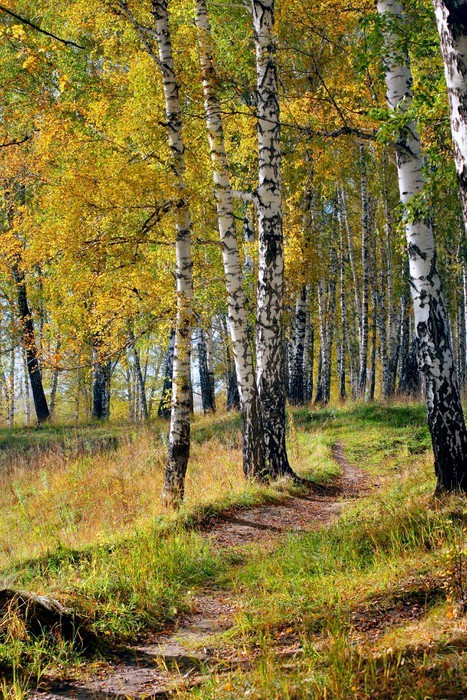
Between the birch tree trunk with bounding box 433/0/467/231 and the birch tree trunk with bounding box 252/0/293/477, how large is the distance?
5.64 metres

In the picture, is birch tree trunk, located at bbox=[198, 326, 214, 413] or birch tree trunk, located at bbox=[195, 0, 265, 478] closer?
birch tree trunk, located at bbox=[195, 0, 265, 478]

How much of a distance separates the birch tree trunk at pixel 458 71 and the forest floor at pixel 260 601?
2.44 meters

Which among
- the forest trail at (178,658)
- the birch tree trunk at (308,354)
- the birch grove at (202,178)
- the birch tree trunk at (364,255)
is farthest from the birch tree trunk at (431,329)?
the birch tree trunk at (308,354)

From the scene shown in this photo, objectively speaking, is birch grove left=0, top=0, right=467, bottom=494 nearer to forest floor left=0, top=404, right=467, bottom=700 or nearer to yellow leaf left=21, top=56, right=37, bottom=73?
yellow leaf left=21, top=56, right=37, bottom=73

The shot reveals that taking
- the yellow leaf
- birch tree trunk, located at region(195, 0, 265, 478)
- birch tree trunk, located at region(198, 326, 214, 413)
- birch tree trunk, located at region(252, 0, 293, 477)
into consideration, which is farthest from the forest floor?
birch tree trunk, located at region(198, 326, 214, 413)

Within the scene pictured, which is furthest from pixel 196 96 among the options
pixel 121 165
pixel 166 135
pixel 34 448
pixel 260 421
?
Result: pixel 34 448

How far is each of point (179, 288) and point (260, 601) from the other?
4.92 metres

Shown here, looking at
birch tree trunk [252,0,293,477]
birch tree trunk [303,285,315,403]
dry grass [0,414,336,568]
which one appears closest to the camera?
dry grass [0,414,336,568]

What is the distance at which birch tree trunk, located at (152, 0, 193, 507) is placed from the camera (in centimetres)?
851

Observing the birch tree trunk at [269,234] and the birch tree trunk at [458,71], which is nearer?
the birch tree trunk at [458,71]

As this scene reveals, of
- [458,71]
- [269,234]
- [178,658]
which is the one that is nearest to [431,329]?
[269,234]

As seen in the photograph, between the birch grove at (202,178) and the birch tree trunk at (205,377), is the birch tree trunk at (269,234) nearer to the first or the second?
the birch grove at (202,178)

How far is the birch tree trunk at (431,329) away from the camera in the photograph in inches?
264

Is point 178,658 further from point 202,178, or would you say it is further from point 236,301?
point 202,178
